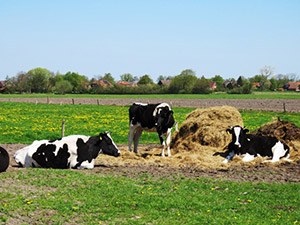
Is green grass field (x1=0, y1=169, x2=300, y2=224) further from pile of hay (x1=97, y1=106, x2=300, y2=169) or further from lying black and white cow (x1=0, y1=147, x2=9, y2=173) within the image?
pile of hay (x1=97, y1=106, x2=300, y2=169)

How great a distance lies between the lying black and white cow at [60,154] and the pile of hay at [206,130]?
5366 millimetres

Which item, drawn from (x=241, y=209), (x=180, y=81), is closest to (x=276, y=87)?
(x=180, y=81)

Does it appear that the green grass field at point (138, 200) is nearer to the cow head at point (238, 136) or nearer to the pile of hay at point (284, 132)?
the cow head at point (238, 136)

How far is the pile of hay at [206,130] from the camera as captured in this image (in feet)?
59.9

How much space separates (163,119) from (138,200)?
26.4ft

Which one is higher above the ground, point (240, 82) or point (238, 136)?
point (240, 82)

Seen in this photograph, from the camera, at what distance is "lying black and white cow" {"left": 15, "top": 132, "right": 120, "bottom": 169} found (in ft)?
46.0

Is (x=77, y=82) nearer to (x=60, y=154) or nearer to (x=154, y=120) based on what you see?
(x=154, y=120)

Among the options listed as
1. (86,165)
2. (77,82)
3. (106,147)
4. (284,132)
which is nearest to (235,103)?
(284,132)

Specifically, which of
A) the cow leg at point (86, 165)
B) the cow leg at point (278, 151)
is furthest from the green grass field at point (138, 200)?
the cow leg at point (278, 151)

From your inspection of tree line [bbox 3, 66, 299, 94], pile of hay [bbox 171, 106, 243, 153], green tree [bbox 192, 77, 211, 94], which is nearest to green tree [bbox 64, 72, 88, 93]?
tree line [bbox 3, 66, 299, 94]

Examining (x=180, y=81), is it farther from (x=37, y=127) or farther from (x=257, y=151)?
(x=257, y=151)

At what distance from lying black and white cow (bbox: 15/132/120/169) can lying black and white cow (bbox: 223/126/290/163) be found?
18.1 feet

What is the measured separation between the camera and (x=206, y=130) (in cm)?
1855
